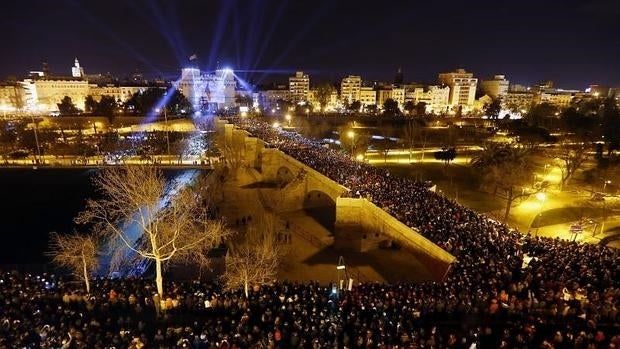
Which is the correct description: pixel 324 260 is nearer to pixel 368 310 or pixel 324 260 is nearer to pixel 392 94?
pixel 368 310

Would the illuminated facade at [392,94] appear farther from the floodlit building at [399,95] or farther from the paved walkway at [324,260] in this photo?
the paved walkway at [324,260]

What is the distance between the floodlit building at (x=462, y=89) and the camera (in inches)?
5241

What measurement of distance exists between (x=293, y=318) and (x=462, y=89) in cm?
13478

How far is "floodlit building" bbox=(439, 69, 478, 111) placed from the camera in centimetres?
13312

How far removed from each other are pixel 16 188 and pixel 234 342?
4709cm

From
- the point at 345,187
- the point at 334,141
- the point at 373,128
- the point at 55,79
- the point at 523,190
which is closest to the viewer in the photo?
the point at 345,187

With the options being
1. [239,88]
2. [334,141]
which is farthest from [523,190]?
[239,88]

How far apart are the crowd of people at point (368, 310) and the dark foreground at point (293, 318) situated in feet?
0.12

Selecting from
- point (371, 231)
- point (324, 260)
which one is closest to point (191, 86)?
point (324, 260)

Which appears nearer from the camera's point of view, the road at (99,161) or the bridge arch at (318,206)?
the bridge arch at (318,206)

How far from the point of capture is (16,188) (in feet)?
155

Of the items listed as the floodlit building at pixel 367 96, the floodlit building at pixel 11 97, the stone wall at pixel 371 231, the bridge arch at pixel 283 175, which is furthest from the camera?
the floodlit building at pixel 367 96

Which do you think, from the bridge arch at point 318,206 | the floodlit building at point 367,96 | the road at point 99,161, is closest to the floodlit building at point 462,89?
the floodlit building at point 367,96

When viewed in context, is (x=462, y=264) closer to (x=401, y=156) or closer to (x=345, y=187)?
(x=345, y=187)
